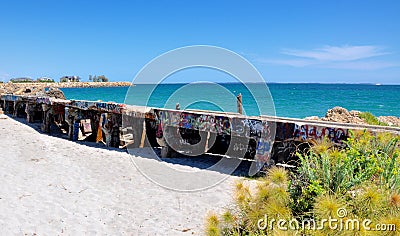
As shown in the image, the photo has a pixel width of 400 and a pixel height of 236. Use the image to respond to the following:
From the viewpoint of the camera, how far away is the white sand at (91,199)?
5.05 meters

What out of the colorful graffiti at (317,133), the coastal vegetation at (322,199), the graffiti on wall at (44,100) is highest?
the graffiti on wall at (44,100)

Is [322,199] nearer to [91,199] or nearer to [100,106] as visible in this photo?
[91,199]

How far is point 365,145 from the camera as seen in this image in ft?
15.2

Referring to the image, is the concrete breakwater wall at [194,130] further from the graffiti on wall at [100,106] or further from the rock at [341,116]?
the rock at [341,116]

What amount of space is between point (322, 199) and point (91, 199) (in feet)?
14.6

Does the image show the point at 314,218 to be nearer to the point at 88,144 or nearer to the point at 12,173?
the point at 12,173

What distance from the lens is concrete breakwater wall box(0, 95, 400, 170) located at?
25.0 feet

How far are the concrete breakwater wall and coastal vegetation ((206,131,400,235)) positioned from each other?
2.97 meters

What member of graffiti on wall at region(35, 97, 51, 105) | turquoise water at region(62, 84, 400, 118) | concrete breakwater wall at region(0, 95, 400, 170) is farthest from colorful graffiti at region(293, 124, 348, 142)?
graffiti on wall at region(35, 97, 51, 105)

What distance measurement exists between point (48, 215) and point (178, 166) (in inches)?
154

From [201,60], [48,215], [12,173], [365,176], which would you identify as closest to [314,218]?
A: [365,176]

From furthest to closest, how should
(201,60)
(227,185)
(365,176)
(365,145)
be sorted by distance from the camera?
(201,60) → (227,185) → (365,145) → (365,176)

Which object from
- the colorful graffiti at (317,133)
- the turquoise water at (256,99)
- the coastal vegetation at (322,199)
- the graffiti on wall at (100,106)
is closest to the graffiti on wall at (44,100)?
the graffiti on wall at (100,106)

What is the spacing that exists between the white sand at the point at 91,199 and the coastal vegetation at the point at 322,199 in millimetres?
1476
